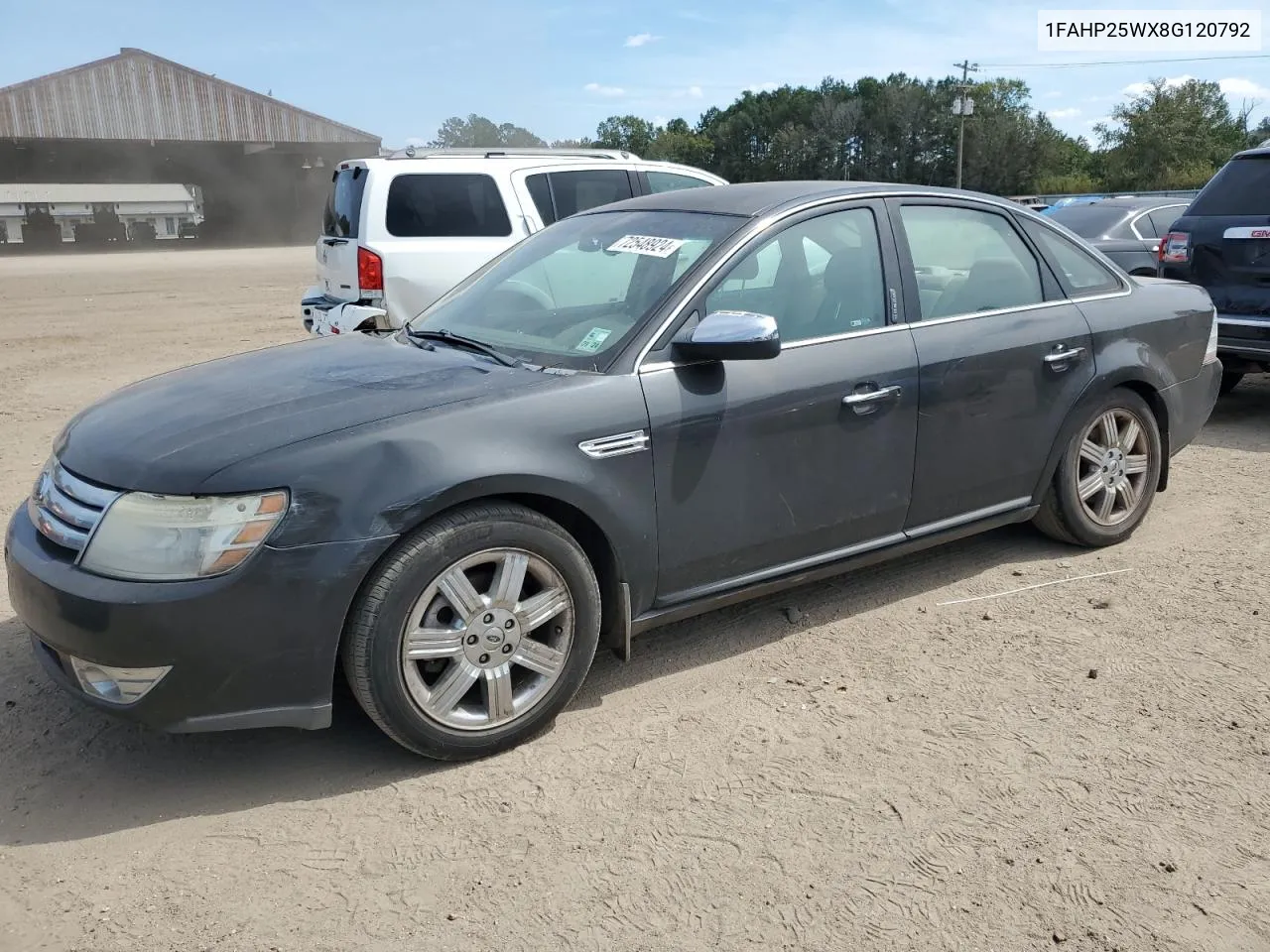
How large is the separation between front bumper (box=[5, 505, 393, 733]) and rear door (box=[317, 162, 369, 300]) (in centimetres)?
564

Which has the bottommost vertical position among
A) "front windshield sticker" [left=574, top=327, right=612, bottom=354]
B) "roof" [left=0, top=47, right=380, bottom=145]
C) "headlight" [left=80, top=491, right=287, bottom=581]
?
"headlight" [left=80, top=491, right=287, bottom=581]

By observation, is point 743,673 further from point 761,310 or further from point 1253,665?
point 1253,665

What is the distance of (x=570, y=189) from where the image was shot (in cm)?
898

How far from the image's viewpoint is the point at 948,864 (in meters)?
2.69

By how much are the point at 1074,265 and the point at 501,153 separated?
5710 millimetres

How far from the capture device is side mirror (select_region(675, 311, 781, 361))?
11.1ft

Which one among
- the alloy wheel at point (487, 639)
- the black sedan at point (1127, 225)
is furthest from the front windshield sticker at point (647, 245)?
the black sedan at point (1127, 225)

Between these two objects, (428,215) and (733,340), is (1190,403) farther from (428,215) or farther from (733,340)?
(428,215)

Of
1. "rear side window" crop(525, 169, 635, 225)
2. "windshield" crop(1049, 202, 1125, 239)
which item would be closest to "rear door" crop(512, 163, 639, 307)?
"rear side window" crop(525, 169, 635, 225)

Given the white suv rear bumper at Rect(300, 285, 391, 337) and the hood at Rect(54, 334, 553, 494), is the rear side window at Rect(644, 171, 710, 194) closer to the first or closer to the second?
the white suv rear bumper at Rect(300, 285, 391, 337)

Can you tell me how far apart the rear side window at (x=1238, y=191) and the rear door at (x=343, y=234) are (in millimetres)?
6155

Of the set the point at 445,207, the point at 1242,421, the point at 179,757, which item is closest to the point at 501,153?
the point at 445,207

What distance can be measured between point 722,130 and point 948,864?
323 ft

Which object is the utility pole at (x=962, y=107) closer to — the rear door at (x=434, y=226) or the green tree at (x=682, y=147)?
the green tree at (x=682, y=147)
